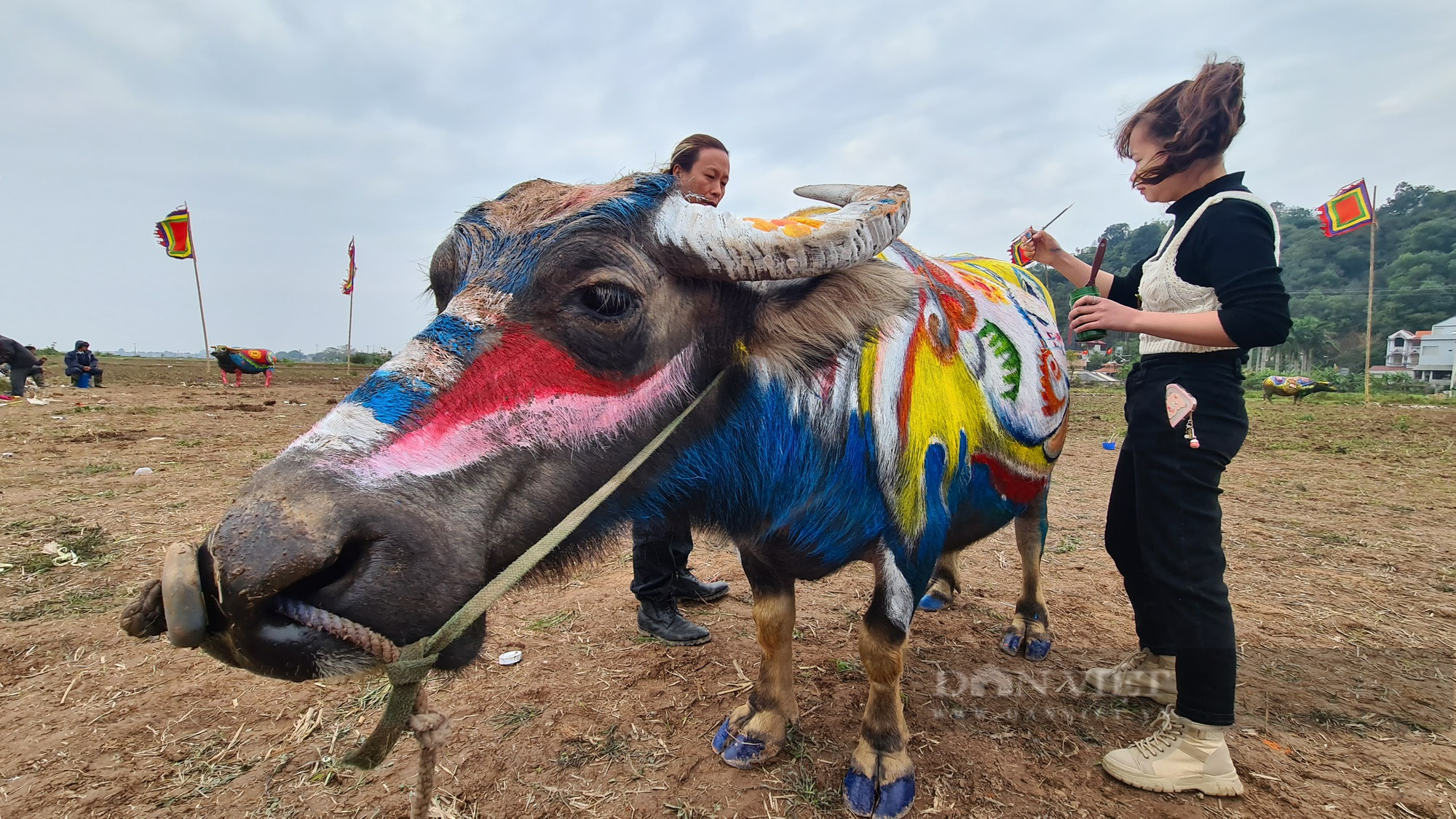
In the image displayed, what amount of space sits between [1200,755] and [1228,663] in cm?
36

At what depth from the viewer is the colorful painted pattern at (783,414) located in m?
1.37

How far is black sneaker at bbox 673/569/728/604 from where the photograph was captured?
3943 millimetres

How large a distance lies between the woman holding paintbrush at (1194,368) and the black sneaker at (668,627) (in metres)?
1.98

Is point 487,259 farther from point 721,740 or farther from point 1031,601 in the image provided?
point 1031,601

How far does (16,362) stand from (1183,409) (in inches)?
874

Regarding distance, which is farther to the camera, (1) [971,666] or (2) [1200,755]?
(1) [971,666]

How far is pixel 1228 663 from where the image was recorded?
213 cm

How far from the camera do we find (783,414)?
1.98 metres

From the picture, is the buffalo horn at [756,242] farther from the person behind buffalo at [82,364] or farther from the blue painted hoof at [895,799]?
the person behind buffalo at [82,364]

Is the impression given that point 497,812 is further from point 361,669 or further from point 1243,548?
point 1243,548

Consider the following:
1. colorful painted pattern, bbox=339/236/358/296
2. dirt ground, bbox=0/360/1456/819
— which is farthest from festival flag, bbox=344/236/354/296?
dirt ground, bbox=0/360/1456/819

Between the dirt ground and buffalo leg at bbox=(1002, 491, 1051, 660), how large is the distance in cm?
11

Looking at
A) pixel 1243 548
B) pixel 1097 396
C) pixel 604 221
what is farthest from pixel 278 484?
pixel 1097 396

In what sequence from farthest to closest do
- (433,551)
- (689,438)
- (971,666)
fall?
(971,666) → (689,438) → (433,551)
